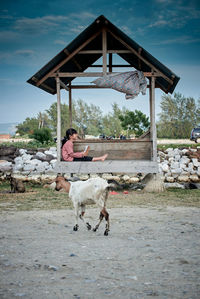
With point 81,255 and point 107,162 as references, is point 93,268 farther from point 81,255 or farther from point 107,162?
point 107,162

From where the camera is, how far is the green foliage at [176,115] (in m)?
50.5

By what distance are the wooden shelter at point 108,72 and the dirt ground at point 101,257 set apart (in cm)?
431

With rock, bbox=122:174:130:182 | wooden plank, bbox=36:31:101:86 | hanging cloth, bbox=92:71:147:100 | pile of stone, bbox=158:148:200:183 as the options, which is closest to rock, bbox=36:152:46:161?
rock, bbox=122:174:130:182

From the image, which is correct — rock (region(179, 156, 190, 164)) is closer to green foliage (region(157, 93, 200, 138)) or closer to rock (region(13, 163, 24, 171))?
rock (region(13, 163, 24, 171))

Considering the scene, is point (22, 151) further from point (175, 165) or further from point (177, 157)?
point (177, 157)

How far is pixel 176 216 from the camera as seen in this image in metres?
7.63

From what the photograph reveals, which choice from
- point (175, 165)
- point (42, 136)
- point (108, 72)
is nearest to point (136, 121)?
point (42, 136)

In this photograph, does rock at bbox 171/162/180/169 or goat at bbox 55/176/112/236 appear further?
rock at bbox 171/162/180/169

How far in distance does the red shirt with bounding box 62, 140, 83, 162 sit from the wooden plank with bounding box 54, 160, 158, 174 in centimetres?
19

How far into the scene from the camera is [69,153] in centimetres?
1202

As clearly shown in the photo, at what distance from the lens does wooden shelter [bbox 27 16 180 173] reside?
12008 millimetres

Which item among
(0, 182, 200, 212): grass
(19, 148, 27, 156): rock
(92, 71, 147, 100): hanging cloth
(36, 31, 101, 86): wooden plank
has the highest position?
(36, 31, 101, 86): wooden plank

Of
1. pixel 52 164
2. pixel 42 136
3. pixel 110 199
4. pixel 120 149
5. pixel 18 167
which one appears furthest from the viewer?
pixel 42 136

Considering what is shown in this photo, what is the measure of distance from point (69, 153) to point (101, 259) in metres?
7.56
